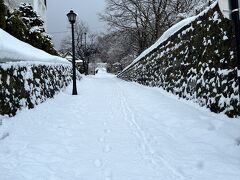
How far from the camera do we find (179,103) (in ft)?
30.1

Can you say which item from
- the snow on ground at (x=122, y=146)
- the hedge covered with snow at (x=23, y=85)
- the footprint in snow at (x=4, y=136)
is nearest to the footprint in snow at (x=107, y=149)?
the snow on ground at (x=122, y=146)

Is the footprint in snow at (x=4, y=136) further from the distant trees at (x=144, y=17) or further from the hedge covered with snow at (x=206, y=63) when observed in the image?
the distant trees at (x=144, y=17)

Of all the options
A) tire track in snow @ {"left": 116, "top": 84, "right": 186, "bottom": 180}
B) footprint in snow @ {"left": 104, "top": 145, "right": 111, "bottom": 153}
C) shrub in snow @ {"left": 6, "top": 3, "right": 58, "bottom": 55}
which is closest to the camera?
tire track in snow @ {"left": 116, "top": 84, "right": 186, "bottom": 180}

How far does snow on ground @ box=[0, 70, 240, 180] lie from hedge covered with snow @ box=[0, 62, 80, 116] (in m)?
0.30

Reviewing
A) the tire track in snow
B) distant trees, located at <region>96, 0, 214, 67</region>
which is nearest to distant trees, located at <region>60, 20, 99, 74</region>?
distant trees, located at <region>96, 0, 214, 67</region>

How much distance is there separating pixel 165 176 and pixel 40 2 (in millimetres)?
41505

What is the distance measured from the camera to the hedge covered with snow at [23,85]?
6915mm

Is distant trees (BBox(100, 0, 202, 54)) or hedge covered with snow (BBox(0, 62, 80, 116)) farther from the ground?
distant trees (BBox(100, 0, 202, 54))

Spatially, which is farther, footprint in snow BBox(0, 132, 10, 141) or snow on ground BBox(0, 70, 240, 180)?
footprint in snow BBox(0, 132, 10, 141)

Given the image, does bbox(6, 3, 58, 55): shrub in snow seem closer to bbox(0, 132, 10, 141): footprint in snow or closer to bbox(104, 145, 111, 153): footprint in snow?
bbox(0, 132, 10, 141): footprint in snow

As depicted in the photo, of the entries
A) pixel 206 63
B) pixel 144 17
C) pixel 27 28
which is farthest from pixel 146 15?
pixel 206 63

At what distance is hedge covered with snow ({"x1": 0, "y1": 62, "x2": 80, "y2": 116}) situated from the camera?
6915 millimetres

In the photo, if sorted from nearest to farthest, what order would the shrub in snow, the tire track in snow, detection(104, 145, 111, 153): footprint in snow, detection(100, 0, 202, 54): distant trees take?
the tire track in snow
detection(104, 145, 111, 153): footprint in snow
the shrub in snow
detection(100, 0, 202, 54): distant trees

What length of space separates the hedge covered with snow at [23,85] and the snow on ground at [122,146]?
12.0 inches
